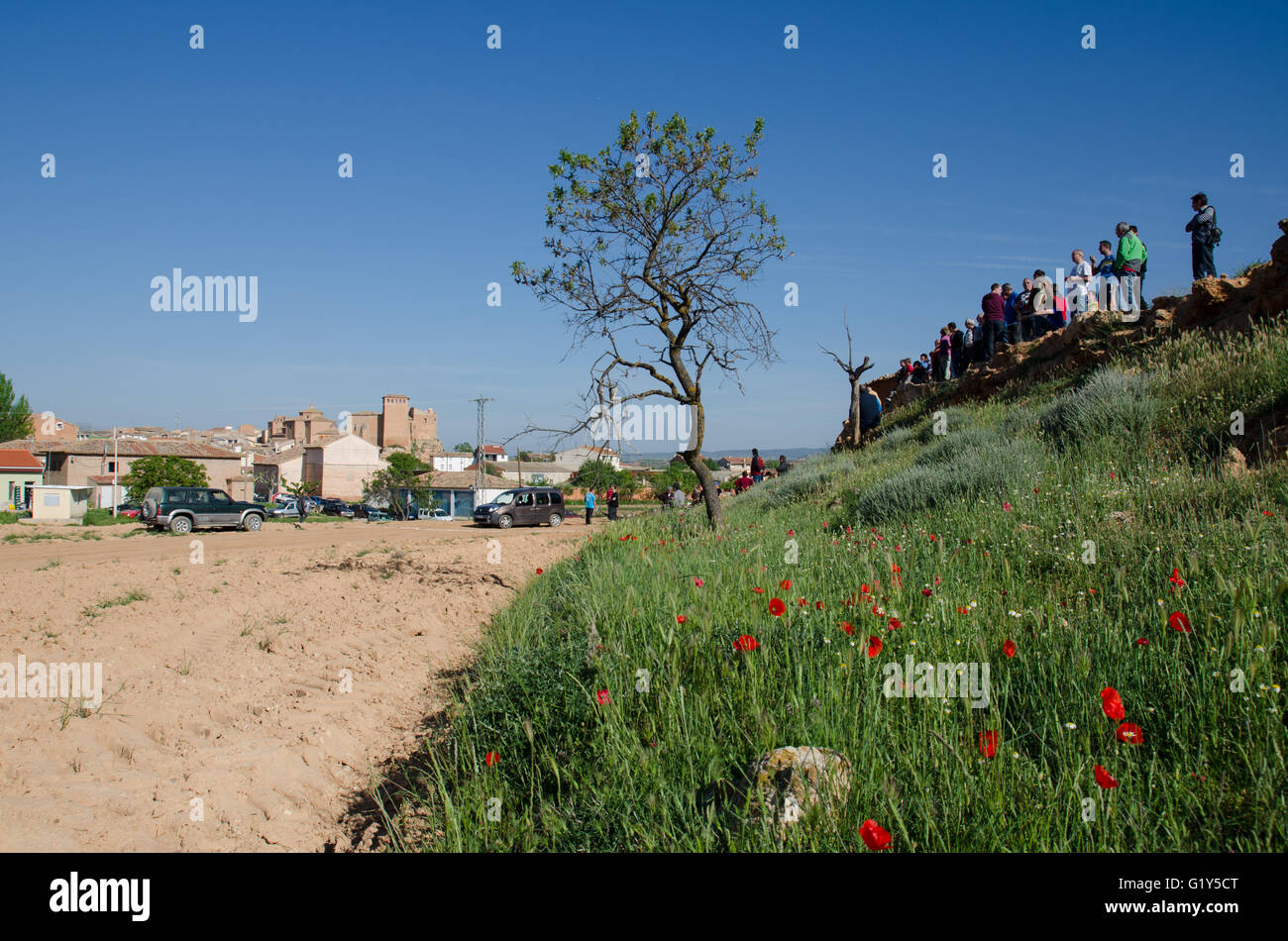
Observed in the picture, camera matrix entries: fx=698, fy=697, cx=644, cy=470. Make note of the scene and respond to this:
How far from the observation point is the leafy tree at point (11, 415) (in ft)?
242

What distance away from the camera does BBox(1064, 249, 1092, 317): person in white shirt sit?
1600 centimetres

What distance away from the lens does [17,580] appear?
10.4 metres

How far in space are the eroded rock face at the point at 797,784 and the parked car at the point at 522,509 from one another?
27.5m

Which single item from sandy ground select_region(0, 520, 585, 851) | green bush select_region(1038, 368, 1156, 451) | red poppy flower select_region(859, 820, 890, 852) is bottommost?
sandy ground select_region(0, 520, 585, 851)

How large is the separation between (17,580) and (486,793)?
35.6 ft

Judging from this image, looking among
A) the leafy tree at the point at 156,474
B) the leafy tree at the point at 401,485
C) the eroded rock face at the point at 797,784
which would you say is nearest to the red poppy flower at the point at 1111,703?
the eroded rock face at the point at 797,784

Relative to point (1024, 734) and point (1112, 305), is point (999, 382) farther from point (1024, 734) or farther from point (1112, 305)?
point (1024, 734)

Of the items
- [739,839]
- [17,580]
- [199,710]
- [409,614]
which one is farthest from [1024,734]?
[17,580]

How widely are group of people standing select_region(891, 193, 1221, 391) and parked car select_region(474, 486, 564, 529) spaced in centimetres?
1523

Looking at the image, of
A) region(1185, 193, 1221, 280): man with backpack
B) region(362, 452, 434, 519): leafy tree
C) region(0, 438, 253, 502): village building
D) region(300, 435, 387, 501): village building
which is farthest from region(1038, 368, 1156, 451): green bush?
region(300, 435, 387, 501): village building

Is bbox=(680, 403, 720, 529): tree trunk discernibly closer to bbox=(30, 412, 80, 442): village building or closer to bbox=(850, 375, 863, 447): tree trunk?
bbox=(850, 375, 863, 447): tree trunk

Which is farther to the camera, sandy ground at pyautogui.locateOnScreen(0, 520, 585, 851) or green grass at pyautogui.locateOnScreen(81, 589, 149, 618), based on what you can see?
green grass at pyautogui.locateOnScreen(81, 589, 149, 618)

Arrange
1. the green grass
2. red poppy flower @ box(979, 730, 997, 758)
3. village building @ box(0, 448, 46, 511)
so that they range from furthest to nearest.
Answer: village building @ box(0, 448, 46, 511) → the green grass → red poppy flower @ box(979, 730, 997, 758)

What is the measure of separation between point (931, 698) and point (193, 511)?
27.3 m
